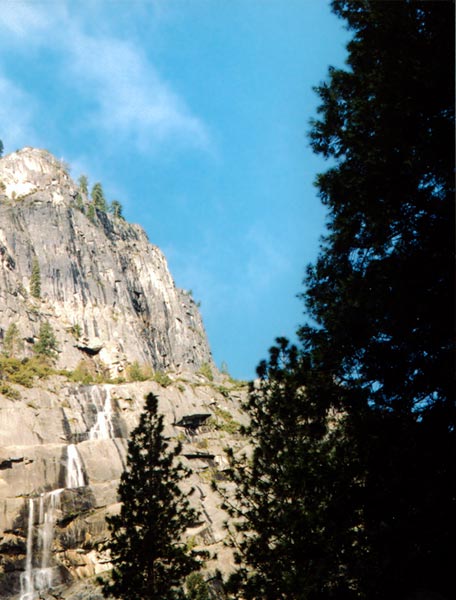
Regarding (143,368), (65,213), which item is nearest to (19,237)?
(65,213)

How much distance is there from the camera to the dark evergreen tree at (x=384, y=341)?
8.51 meters

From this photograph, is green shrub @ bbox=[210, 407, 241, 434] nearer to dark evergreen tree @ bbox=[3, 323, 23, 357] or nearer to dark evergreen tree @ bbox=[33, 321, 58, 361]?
dark evergreen tree @ bbox=[33, 321, 58, 361]

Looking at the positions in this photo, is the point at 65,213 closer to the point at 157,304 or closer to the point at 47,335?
the point at 157,304

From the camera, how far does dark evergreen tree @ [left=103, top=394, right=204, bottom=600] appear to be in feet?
66.7

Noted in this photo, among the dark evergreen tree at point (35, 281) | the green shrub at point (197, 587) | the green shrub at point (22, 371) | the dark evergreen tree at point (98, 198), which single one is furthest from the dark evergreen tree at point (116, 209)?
the green shrub at point (197, 587)

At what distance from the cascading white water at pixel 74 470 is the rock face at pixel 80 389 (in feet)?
0.34

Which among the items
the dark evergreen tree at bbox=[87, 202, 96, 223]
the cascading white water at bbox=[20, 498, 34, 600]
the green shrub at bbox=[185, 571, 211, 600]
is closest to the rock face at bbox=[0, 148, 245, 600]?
the cascading white water at bbox=[20, 498, 34, 600]

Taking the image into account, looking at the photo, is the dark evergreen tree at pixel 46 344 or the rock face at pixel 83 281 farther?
the rock face at pixel 83 281

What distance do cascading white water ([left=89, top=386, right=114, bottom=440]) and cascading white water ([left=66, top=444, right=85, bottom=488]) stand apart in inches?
341

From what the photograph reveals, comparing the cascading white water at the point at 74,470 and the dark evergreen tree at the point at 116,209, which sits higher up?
the dark evergreen tree at the point at 116,209

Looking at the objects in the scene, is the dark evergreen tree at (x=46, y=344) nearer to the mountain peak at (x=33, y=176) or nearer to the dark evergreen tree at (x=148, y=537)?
the mountain peak at (x=33, y=176)

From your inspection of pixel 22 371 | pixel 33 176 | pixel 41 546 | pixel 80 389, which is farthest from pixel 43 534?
pixel 33 176

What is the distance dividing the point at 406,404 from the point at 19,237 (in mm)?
108994

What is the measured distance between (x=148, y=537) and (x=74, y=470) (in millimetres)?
31493
